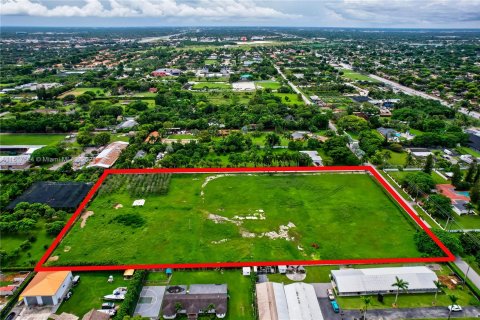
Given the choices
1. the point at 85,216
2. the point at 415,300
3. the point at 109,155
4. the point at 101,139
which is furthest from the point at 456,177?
the point at 101,139

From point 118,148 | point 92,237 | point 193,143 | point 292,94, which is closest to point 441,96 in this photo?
point 292,94

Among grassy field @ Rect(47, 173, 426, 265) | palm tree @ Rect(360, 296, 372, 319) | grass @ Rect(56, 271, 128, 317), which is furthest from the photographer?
grassy field @ Rect(47, 173, 426, 265)

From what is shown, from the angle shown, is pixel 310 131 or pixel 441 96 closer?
pixel 310 131

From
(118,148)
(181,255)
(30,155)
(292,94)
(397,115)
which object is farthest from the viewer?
(292,94)

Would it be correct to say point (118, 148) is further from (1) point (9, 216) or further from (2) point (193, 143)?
(1) point (9, 216)

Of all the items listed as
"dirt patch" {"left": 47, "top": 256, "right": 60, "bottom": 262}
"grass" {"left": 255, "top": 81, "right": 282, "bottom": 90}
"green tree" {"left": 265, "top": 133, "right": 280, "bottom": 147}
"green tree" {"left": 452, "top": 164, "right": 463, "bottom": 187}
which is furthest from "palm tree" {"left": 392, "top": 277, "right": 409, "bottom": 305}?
"grass" {"left": 255, "top": 81, "right": 282, "bottom": 90}

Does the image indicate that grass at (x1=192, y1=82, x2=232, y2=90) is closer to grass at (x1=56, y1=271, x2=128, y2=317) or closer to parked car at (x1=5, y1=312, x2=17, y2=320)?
grass at (x1=56, y1=271, x2=128, y2=317)
